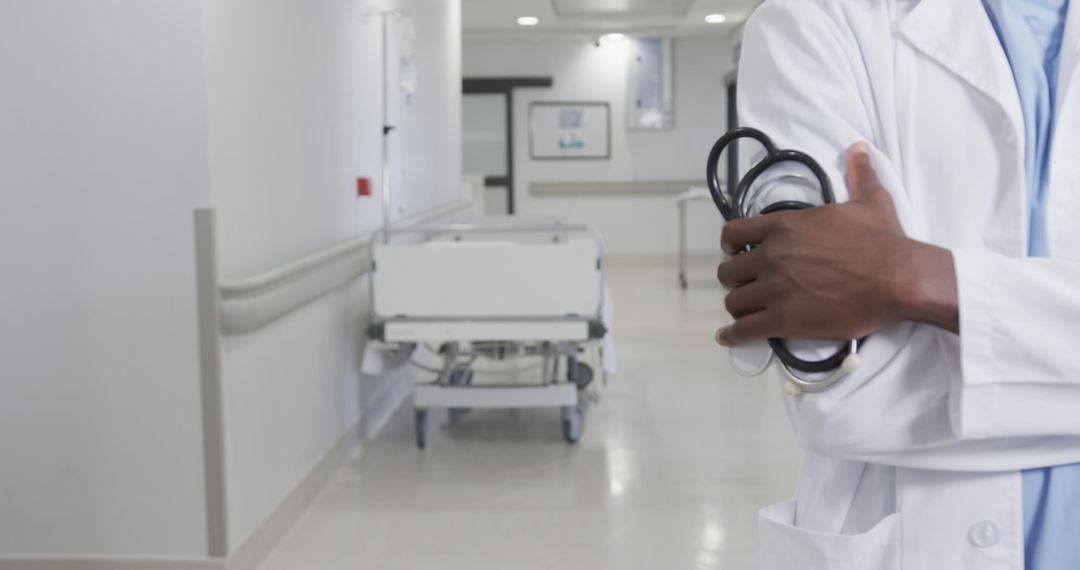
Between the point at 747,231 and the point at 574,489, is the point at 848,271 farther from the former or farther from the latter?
the point at 574,489

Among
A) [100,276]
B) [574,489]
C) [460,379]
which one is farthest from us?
[460,379]

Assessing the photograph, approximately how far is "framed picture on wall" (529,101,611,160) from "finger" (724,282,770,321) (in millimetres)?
12400

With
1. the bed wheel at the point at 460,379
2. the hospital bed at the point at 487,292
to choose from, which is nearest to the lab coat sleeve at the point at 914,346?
the hospital bed at the point at 487,292

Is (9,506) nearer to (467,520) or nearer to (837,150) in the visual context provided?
(467,520)

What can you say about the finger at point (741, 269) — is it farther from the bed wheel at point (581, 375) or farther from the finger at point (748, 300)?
the bed wheel at point (581, 375)

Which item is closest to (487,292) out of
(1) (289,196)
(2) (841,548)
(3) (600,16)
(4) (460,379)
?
(1) (289,196)

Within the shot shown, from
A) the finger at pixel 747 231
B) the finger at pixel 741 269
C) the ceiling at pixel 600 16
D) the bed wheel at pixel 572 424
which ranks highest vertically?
the ceiling at pixel 600 16

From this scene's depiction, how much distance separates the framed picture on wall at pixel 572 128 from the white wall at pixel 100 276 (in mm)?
10337

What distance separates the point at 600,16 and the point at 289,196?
308 inches

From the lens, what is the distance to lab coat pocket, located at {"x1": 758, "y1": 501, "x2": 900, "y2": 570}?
2.89 feet

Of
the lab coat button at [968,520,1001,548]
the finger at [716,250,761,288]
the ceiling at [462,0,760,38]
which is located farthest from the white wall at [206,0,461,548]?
the ceiling at [462,0,760,38]

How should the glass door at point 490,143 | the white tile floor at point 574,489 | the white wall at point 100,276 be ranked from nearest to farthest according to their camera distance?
the white wall at point 100,276 < the white tile floor at point 574,489 < the glass door at point 490,143

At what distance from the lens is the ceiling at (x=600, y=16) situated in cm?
1010

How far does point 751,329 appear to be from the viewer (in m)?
0.83
